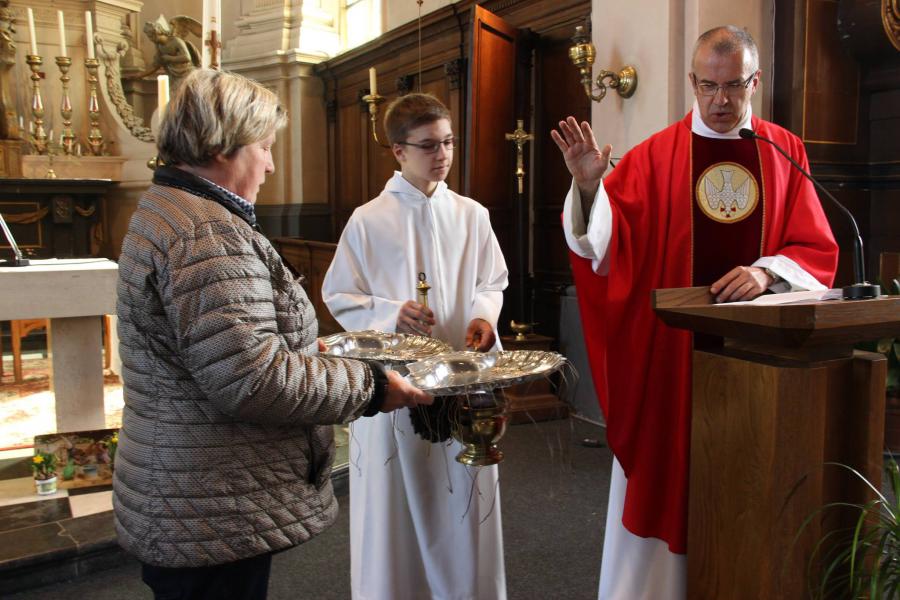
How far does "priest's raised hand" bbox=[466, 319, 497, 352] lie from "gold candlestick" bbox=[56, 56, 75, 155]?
6874mm

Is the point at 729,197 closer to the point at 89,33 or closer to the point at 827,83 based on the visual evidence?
the point at 827,83

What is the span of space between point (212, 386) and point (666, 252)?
4.68 ft

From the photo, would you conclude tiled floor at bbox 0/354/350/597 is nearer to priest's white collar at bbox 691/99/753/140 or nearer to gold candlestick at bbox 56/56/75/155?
priest's white collar at bbox 691/99/753/140

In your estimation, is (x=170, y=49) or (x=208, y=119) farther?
(x=170, y=49)

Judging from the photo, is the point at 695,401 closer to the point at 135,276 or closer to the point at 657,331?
the point at 657,331

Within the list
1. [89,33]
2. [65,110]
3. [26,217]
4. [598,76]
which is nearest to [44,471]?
[89,33]

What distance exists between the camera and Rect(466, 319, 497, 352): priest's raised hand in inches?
88.6

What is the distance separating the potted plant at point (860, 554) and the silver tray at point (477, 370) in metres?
0.54

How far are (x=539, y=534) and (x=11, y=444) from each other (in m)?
2.92

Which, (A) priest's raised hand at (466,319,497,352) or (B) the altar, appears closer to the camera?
(A) priest's raised hand at (466,319,497,352)

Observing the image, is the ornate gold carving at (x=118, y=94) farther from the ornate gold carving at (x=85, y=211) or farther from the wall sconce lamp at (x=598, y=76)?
the wall sconce lamp at (x=598, y=76)

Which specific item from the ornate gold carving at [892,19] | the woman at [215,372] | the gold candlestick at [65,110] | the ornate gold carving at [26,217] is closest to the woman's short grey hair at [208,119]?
the woman at [215,372]

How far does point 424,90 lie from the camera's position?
23.9 feet

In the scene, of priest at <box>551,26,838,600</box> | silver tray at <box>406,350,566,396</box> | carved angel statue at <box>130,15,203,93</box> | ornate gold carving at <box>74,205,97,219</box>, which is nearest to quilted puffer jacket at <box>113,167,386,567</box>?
silver tray at <box>406,350,566,396</box>
